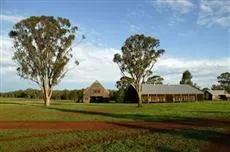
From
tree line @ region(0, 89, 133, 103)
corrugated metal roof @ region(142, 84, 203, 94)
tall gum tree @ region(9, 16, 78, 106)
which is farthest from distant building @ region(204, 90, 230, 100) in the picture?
tall gum tree @ region(9, 16, 78, 106)

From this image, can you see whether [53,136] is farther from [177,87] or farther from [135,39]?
[177,87]

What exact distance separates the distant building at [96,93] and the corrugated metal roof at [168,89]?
40.8 feet

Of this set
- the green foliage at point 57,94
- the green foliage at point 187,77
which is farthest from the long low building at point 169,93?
the green foliage at point 187,77

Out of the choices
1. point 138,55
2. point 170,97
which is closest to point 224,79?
point 170,97

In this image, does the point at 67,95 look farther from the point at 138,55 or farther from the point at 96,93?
the point at 138,55

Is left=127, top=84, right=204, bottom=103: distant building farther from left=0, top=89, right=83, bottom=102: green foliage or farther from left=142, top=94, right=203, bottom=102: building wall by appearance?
left=0, top=89, right=83, bottom=102: green foliage

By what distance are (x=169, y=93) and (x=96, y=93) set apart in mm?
21073

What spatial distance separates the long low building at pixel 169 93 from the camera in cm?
10259

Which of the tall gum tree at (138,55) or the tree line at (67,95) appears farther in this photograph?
the tree line at (67,95)

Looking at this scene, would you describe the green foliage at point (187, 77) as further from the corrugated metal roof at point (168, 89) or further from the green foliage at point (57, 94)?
the green foliage at point (57, 94)

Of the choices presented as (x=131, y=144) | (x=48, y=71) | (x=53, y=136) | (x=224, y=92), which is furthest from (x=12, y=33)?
(x=224, y=92)

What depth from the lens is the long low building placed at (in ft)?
337

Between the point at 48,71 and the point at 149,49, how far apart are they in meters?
19.3

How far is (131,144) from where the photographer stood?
1542 centimetres
